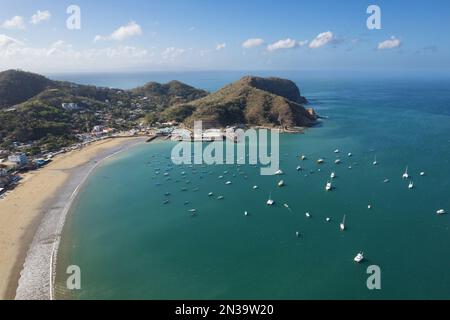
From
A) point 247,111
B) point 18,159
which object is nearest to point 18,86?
point 18,159

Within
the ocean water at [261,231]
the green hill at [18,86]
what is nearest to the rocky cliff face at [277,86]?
the ocean water at [261,231]

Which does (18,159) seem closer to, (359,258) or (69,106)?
(69,106)

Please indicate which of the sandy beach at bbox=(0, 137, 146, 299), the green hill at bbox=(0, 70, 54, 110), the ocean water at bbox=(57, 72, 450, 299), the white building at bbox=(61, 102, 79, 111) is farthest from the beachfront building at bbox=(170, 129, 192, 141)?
the green hill at bbox=(0, 70, 54, 110)

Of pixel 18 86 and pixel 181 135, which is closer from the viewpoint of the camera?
pixel 181 135

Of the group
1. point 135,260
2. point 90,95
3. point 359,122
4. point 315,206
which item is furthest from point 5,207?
point 90,95

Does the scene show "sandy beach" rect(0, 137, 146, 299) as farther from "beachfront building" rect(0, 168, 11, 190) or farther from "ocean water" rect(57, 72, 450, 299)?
"beachfront building" rect(0, 168, 11, 190)

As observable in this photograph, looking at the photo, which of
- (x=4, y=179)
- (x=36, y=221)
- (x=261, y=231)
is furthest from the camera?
(x=4, y=179)
